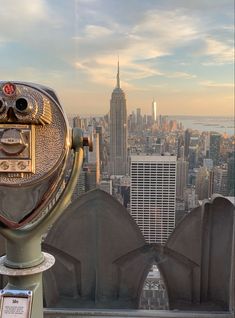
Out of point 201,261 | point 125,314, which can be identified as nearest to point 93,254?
point 125,314

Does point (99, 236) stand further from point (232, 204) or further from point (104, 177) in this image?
point (232, 204)

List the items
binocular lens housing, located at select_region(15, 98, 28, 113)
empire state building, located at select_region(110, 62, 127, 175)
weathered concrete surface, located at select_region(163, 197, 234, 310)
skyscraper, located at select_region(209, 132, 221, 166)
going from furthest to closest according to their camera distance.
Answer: skyscraper, located at select_region(209, 132, 221, 166) < empire state building, located at select_region(110, 62, 127, 175) < weathered concrete surface, located at select_region(163, 197, 234, 310) < binocular lens housing, located at select_region(15, 98, 28, 113)

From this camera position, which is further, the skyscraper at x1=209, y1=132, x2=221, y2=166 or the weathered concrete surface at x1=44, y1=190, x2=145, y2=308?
the skyscraper at x1=209, y1=132, x2=221, y2=166

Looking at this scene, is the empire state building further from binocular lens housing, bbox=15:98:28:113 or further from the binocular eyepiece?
binocular lens housing, bbox=15:98:28:113

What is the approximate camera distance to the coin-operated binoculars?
1.09 m

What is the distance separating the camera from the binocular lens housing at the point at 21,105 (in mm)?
1079

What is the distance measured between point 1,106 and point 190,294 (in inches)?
57.5

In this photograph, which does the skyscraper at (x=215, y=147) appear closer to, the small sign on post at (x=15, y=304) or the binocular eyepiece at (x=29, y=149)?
the binocular eyepiece at (x=29, y=149)

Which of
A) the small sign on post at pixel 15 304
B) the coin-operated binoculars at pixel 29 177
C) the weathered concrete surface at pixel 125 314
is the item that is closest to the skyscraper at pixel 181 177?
the weathered concrete surface at pixel 125 314

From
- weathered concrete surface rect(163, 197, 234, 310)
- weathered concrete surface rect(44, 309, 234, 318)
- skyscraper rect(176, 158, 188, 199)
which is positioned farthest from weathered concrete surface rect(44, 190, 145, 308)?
skyscraper rect(176, 158, 188, 199)

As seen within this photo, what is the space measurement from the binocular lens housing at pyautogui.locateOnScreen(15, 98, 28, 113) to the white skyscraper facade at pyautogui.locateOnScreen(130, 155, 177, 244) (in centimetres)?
101

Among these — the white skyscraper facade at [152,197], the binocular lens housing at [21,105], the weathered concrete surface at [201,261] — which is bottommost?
the weathered concrete surface at [201,261]

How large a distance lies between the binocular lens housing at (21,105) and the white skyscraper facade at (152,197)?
39.9 inches

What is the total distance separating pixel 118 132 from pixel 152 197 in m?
0.57
